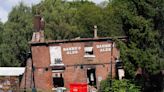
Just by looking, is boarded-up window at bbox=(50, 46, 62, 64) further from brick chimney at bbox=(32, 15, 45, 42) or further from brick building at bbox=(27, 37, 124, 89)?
brick chimney at bbox=(32, 15, 45, 42)

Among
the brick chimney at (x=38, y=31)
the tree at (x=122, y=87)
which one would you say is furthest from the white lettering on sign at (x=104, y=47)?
the brick chimney at (x=38, y=31)

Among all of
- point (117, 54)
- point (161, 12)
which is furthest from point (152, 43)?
point (117, 54)

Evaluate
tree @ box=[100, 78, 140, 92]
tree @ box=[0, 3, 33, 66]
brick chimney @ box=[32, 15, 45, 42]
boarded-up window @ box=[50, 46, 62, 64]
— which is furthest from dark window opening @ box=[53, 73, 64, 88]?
tree @ box=[0, 3, 33, 66]

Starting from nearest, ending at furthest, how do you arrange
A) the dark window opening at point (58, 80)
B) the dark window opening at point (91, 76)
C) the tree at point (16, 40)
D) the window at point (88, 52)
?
the window at point (88, 52), the dark window opening at point (91, 76), the dark window opening at point (58, 80), the tree at point (16, 40)

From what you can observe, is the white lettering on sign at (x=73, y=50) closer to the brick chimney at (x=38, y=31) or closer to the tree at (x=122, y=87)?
the brick chimney at (x=38, y=31)

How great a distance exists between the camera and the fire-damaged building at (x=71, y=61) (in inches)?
1829

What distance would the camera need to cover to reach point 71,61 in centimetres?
4719

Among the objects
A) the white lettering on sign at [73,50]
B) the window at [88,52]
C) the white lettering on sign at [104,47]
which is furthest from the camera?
the white lettering on sign at [73,50]

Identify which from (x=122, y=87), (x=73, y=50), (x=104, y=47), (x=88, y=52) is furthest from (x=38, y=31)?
(x=122, y=87)

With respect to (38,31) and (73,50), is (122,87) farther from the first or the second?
(38,31)

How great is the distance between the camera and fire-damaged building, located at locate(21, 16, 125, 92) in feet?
152

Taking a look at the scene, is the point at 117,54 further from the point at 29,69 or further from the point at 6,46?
the point at 6,46

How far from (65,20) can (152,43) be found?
39722 mm

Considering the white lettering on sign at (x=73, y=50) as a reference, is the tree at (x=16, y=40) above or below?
above
